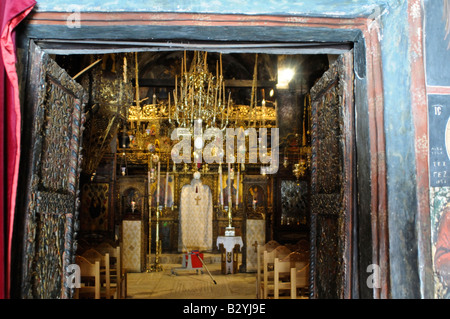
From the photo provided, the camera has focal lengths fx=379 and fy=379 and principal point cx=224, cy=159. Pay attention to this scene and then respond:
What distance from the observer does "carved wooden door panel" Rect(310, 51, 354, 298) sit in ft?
8.64

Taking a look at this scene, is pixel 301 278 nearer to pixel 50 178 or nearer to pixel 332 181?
pixel 332 181

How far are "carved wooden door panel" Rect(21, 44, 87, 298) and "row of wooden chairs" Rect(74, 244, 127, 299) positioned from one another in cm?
171

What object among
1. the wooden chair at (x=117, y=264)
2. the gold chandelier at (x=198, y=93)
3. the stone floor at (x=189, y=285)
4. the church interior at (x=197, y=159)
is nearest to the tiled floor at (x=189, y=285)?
the stone floor at (x=189, y=285)

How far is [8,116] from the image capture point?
2.24 meters

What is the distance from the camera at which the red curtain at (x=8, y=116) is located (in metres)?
2.20

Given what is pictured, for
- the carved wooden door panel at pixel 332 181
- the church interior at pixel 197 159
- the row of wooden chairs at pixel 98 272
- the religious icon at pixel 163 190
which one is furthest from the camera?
the religious icon at pixel 163 190

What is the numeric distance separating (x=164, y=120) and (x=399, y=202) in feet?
34.8

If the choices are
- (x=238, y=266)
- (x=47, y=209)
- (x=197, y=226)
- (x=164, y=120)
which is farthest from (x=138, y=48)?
(x=197, y=226)

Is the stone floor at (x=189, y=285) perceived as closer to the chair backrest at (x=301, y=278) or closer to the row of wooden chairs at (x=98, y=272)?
the row of wooden chairs at (x=98, y=272)

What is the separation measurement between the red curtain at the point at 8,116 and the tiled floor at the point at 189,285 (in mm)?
5186

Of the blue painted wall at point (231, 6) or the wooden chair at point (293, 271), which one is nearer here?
the blue painted wall at point (231, 6)

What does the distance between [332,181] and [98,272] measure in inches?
115
